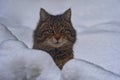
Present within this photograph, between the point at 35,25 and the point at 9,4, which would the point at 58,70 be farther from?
the point at 9,4

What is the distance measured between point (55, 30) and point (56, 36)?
0.11ft

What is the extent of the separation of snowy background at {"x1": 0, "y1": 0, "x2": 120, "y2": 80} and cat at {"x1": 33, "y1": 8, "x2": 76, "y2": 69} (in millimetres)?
40

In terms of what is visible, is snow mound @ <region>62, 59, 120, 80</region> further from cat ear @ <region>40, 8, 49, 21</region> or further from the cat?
cat ear @ <region>40, 8, 49, 21</region>

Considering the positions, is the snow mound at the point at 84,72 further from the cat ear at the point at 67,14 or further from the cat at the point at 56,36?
the cat ear at the point at 67,14

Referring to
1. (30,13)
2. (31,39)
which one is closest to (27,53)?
(31,39)

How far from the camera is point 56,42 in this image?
104cm

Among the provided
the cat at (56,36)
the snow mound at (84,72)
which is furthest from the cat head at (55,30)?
the snow mound at (84,72)

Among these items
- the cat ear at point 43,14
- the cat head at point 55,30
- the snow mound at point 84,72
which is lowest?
the snow mound at point 84,72

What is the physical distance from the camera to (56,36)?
3.39ft

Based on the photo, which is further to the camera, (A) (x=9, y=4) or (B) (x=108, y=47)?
(A) (x=9, y=4)

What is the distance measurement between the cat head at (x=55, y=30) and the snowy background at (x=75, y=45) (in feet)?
0.17

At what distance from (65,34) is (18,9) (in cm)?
31

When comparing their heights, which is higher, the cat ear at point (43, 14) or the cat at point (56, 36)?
the cat ear at point (43, 14)

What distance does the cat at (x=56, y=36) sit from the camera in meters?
1.04
